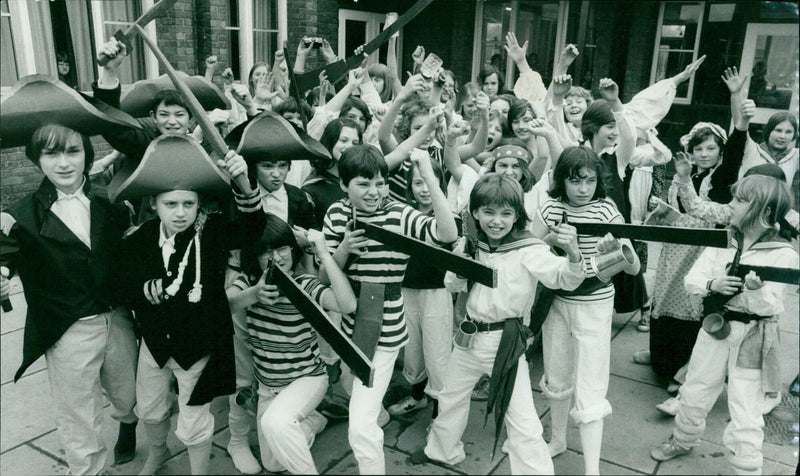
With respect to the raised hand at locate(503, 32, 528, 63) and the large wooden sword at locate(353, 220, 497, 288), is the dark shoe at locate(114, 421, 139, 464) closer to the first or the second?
the large wooden sword at locate(353, 220, 497, 288)

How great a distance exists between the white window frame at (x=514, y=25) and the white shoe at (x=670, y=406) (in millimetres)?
2870

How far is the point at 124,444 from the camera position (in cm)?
296

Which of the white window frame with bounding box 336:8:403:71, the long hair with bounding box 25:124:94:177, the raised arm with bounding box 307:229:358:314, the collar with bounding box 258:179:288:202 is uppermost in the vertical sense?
the white window frame with bounding box 336:8:403:71

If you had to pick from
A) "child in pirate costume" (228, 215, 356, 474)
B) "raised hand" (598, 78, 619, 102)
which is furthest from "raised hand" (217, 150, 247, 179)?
"raised hand" (598, 78, 619, 102)

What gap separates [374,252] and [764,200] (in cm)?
172

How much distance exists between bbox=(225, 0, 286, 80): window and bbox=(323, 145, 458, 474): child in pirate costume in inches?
38.9

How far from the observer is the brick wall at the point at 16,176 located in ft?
10.8

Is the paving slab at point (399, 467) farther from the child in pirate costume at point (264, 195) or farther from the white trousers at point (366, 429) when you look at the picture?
the white trousers at point (366, 429)

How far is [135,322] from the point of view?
270 centimetres

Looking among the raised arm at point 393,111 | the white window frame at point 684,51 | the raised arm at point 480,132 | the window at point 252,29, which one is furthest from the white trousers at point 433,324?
the white window frame at point 684,51

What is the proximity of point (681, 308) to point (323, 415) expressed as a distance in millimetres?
2288

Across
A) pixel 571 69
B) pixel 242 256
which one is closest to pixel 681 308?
pixel 242 256

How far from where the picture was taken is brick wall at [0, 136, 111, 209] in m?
3.28

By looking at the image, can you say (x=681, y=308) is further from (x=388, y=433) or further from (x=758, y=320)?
(x=388, y=433)
